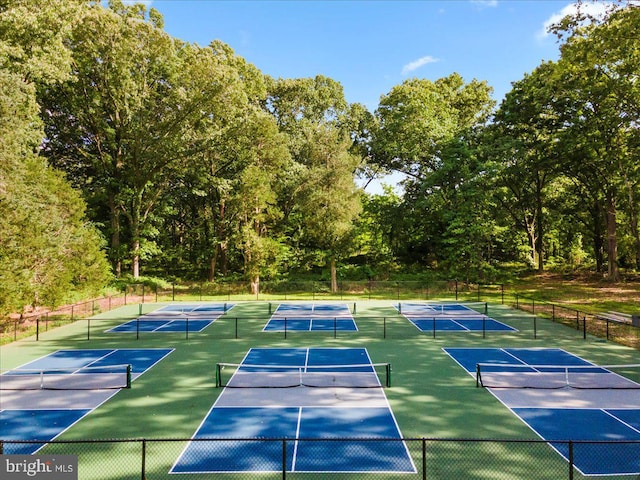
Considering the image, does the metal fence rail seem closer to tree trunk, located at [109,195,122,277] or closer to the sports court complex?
the sports court complex

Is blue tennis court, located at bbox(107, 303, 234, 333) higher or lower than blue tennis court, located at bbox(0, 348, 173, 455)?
higher

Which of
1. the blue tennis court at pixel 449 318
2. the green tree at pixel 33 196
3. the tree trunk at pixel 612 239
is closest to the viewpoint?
the green tree at pixel 33 196

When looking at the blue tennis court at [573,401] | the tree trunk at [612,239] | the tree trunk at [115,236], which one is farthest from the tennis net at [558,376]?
the tree trunk at [115,236]

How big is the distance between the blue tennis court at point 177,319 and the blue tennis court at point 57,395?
307 centimetres

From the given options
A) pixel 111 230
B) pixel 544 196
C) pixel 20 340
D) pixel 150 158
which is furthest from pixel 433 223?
pixel 20 340

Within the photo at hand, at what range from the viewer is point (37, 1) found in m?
28.4

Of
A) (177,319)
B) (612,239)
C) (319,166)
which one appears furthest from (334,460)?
(612,239)

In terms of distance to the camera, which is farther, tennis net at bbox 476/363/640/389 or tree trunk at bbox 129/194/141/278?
tree trunk at bbox 129/194/141/278

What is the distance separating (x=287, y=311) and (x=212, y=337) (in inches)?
349

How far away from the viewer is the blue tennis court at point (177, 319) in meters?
23.7

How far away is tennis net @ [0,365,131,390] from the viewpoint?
13789 mm

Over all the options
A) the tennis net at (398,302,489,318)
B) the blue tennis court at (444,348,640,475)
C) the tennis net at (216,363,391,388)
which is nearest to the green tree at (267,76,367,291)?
the tennis net at (398,302,489,318)

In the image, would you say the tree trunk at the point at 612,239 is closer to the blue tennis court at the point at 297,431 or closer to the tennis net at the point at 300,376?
the tennis net at the point at 300,376

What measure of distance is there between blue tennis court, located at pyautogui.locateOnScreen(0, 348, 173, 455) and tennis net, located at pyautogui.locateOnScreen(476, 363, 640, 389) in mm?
11995
